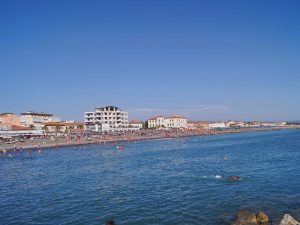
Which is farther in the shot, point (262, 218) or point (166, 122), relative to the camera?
point (166, 122)

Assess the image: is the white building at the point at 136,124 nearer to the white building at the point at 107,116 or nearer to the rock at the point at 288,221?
the white building at the point at 107,116

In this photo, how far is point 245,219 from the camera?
17.9 metres

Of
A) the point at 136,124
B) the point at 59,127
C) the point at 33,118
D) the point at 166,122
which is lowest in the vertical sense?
the point at 59,127

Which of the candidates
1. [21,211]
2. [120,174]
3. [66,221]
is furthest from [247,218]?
[120,174]

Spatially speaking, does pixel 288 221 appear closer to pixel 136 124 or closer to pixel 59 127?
pixel 59 127

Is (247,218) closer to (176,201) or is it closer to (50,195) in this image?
(176,201)

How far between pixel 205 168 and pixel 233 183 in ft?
32.5

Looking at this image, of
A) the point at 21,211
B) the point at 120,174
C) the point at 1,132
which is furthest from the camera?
the point at 1,132

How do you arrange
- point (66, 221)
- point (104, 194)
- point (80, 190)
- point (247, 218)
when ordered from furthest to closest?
point (80, 190) → point (104, 194) → point (66, 221) → point (247, 218)

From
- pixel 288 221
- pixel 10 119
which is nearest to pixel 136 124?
pixel 10 119

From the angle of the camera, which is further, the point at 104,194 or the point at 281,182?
the point at 281,182

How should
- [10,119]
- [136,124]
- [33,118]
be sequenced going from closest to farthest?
[10,119]
[33,118]
[136,124]

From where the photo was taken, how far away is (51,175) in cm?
3694

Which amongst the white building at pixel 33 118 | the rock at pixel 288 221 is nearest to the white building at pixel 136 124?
the white building at pixel 33 118
